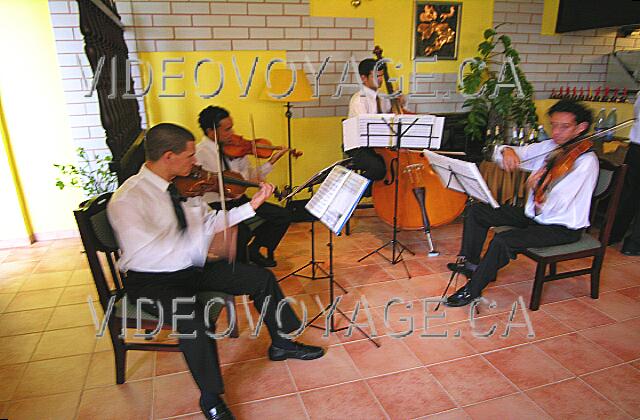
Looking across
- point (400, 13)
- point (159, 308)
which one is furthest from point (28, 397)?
point (400, 13)

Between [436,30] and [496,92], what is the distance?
85 cm

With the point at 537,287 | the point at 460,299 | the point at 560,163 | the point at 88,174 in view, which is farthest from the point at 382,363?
the point at 88,174

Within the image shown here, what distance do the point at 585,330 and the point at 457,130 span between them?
7.22 ft

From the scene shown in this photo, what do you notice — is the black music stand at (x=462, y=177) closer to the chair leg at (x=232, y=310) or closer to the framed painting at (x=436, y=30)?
the chair leg at (x=232, y=310)

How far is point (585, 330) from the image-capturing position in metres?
2.43

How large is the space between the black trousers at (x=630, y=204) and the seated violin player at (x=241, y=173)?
8.92 ft

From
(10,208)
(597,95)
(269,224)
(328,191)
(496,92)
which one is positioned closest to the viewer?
(328,191)

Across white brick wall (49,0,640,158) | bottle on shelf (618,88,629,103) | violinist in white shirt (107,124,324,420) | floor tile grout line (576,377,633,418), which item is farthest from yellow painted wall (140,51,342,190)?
floor tile grout line (576,377,633,418)

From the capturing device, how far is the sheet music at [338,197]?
200 centimetres

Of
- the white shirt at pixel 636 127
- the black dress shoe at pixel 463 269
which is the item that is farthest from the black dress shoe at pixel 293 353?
the white shirt at pixel 636 127

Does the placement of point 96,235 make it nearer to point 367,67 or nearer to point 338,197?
point 338,197

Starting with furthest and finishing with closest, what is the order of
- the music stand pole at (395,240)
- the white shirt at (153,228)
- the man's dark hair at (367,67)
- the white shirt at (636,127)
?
the man's dark hair at (367,67) → the white shirt at (636,127) → the music stand pole at (395,240) → the white shirt at (153,228)

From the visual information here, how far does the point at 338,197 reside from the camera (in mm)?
2072

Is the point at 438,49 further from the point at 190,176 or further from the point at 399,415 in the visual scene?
the point at 399,415
